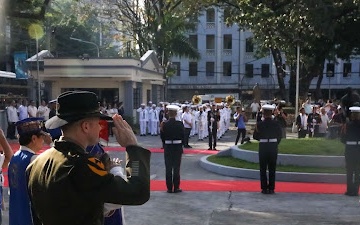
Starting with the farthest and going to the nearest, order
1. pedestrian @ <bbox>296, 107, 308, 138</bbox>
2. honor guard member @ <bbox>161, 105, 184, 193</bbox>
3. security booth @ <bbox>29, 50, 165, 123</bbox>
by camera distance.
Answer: security booth @ <bbox>29, 50, 165, 123</bbox>
pedestrian @ <bbox>296, 107, 308, 138</bbox>
honor guard member @ <bbox>161, 105, 184, 193</bbox>

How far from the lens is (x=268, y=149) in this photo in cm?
1038

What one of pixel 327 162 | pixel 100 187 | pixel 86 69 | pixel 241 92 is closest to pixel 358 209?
pixel 327 162

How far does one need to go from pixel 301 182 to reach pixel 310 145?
7.85ft

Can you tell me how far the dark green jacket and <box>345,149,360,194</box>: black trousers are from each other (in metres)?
8.31

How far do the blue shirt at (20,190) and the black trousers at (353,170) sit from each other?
7.33 meters

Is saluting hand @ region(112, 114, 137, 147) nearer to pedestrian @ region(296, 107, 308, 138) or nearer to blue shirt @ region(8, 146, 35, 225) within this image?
blue shirt @ region(8, 146, 35, 225)

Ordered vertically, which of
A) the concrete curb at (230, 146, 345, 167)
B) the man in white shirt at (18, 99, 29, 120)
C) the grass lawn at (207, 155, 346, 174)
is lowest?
the grass lawn at (207, 155, 346, 174)

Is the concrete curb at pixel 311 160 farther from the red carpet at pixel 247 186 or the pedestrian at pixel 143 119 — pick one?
the pedestrian at pixel 143 119

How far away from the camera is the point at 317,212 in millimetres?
8672

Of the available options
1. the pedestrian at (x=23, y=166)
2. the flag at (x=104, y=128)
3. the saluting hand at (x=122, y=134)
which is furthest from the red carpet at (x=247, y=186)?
the saluting hand at (x=122, y=134)

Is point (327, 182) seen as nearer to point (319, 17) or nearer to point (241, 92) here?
point (319, 17)

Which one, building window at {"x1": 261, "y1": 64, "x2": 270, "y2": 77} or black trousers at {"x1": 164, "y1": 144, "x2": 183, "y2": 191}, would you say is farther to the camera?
building window at {"x1": 261, "y1": 64, "x2": 270, "y2": 77}

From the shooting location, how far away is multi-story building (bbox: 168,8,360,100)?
60.9 meters

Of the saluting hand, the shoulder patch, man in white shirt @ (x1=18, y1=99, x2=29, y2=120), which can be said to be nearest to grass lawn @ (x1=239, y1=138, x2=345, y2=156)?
the saluting hand
